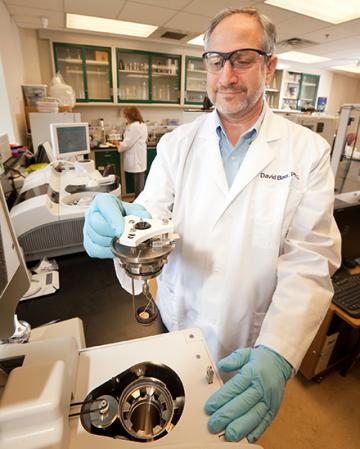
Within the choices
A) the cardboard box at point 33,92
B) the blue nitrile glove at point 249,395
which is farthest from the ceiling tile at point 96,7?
the blue nitrile glove at point 249,395

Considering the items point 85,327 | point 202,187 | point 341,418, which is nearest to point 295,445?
point 341,418

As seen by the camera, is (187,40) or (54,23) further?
(187,40)

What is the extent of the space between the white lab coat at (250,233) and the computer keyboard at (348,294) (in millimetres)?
647

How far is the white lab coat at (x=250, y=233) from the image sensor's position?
2.38 feet

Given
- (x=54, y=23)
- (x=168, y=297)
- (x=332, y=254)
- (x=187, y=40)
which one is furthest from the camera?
(x=187, y=40)

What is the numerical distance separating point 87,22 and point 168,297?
392 centimetres

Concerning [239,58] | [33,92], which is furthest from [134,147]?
[239,58]

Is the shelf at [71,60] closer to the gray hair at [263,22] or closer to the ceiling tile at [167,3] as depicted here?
the ceiling tile at [167,3]

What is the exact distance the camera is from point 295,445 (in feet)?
4.16

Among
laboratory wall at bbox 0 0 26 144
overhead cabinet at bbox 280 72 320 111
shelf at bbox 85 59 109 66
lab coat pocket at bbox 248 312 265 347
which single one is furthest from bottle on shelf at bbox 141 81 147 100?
lab coat pocket at bbox 248 312 265 347

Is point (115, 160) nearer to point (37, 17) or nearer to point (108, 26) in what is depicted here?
point (108, 26)

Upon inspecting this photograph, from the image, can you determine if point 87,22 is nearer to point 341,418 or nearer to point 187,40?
point 187,40

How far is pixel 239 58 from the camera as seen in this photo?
80 cm

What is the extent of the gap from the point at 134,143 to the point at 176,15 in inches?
62.4
